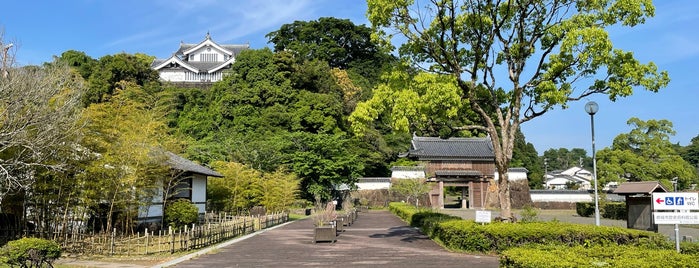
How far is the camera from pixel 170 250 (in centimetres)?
1302

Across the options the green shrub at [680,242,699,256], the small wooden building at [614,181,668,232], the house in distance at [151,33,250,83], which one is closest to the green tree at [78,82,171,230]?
the green shrub at [680,242,699,256]

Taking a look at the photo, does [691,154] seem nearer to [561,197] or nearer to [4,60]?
[561,197]

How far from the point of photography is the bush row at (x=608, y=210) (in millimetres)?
27681

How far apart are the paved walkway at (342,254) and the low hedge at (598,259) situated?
3137mm

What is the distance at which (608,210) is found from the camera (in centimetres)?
2925

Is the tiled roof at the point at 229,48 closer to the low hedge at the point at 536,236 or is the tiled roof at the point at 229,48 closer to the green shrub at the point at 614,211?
the green shrub at the point at 614,211

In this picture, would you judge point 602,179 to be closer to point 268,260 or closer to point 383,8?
point 383,8

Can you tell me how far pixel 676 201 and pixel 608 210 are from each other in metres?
22.9

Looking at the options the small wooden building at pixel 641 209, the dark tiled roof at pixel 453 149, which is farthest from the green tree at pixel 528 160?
the small wooden building at pixel 641 209

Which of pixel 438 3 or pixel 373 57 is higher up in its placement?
pixel 373 57

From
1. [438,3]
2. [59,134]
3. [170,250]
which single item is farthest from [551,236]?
[59,134]

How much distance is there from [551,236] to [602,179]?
Answer: 25.9m

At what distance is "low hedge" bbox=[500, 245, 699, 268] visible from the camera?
6.31 metres

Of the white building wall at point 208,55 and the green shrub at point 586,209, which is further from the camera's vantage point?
the white building wall at point 208,55
